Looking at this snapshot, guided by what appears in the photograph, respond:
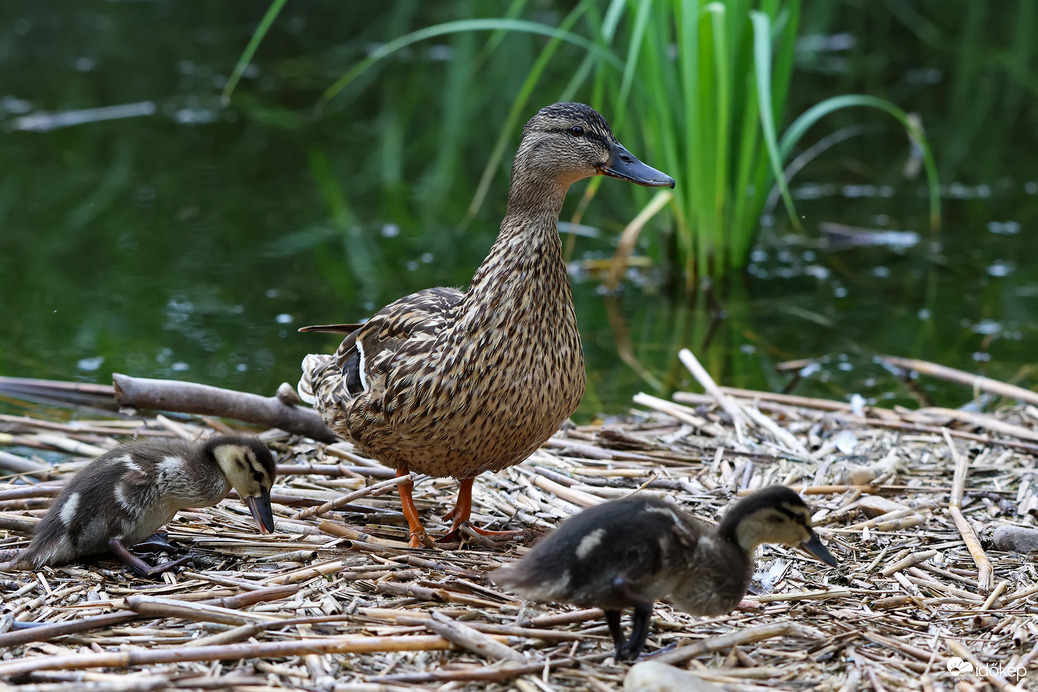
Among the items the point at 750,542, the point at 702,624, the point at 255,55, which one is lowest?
the point at 702,624

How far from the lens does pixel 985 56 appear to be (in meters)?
13.5

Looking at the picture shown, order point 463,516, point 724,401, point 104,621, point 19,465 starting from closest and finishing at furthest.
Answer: point 104,621 < point 463,516 < point 19,465 < point 724,401

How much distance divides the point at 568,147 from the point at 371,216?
199 inches

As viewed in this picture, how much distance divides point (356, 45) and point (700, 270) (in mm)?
7139

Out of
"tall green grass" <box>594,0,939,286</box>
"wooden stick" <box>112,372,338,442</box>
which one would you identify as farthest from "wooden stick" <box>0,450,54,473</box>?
"tall green grass" <box>594,0,939,286</box>

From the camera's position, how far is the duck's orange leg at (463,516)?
4293 mm

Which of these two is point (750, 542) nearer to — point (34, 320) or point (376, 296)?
point (376, 296)

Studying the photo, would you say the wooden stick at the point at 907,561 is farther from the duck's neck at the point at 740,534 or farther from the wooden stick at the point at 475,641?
the wooden stick at the point at 475,641

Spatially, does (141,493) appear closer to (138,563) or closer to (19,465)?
(138,563)

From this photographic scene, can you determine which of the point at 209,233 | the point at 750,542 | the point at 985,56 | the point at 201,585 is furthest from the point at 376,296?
the point at 985,56

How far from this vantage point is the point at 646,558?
3.25 m

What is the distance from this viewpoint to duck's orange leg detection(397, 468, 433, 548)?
419 cm

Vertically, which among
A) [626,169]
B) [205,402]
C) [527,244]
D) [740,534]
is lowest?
[205,402]

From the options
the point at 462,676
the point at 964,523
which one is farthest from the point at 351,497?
the point at 964,523
